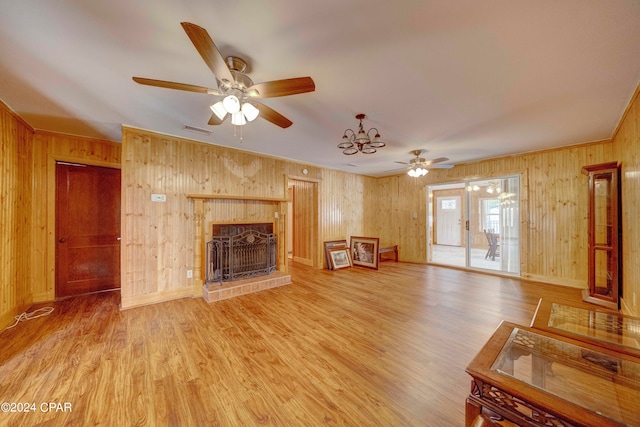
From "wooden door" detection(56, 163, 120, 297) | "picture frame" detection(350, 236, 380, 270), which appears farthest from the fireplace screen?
"picture frame" detection(350, 236, 380, 270)

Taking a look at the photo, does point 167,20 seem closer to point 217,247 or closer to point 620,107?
point 217,247

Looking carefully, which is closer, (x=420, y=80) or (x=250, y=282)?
(x=420, y=80)

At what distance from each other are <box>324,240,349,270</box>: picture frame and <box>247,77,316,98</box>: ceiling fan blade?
14.6ft

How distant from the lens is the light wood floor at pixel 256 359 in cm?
157

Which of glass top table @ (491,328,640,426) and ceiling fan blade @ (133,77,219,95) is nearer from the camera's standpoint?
glass top table @ (491,328,640,426)

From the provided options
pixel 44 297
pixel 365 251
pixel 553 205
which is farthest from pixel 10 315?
pixel 553 205

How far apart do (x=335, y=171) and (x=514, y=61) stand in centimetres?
453

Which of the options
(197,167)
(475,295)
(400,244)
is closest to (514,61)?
(475,295)

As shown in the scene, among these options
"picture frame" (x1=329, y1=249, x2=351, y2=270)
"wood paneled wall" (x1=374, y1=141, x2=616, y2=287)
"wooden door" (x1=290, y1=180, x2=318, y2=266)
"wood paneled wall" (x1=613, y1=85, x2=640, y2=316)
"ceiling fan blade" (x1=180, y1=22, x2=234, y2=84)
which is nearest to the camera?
"ceiling fan blade" (x1=180, y1=22, x2=234, y2=84)

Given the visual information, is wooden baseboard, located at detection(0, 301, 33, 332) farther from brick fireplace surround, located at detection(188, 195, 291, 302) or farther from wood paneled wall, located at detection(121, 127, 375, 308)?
brick fireplace surround, located at detection(188, 195, 291, 302)

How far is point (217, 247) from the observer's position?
155 inches

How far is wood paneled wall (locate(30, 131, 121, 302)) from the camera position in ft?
11.4

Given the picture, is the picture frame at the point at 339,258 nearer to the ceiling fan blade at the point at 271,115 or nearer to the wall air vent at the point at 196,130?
the wall air vent at the point at 196,130

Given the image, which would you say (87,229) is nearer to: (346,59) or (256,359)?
(256,359)
